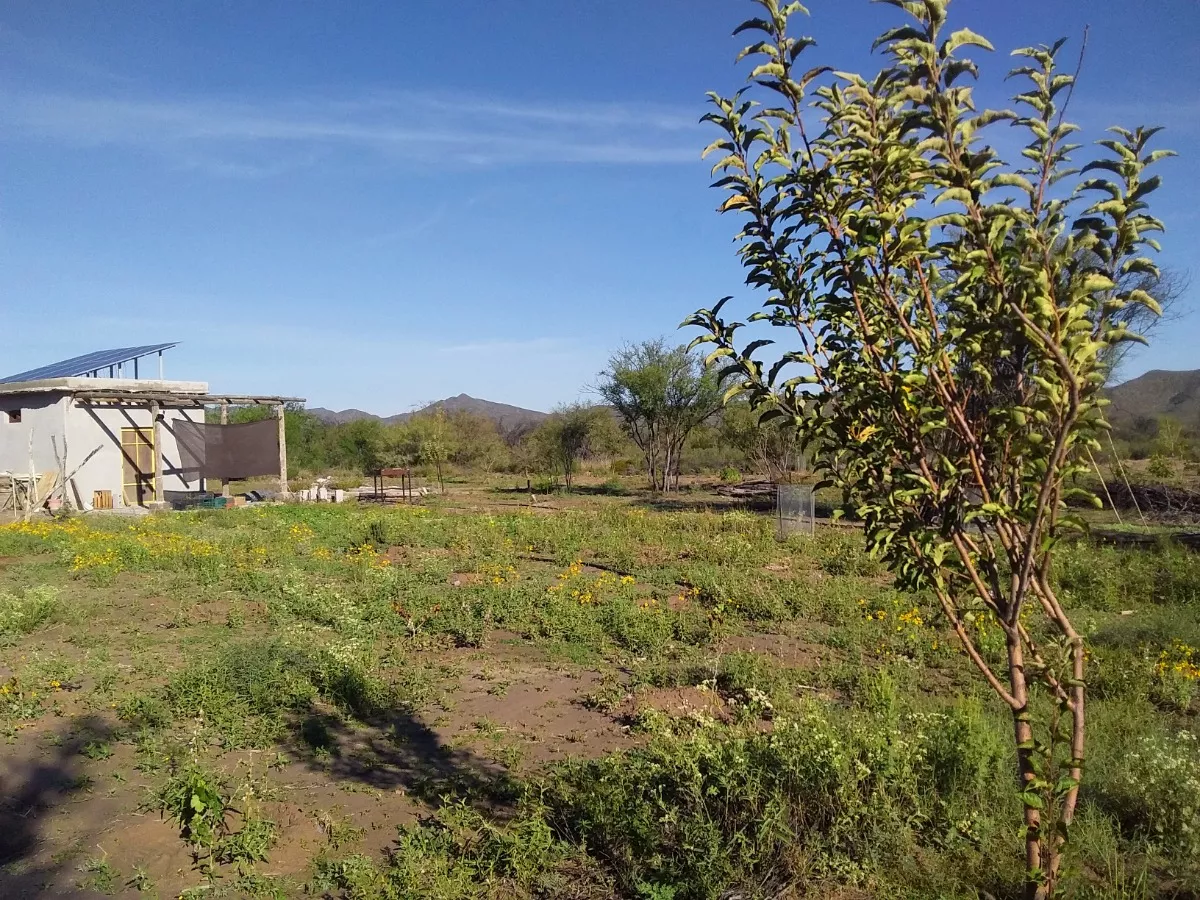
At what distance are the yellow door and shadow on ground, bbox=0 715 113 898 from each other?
1609 cm

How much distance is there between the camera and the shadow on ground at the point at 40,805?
3.61 meters

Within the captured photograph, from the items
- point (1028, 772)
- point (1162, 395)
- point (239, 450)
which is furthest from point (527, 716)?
point (1162, 395)

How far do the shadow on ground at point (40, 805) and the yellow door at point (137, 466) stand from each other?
16.1 meters

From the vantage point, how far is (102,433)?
62.8 feet

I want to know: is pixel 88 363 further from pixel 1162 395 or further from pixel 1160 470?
pixel 1162 395

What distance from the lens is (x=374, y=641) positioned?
7.43 metres

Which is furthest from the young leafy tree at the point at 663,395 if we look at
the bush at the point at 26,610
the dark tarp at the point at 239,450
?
the bush at the point at 26,610

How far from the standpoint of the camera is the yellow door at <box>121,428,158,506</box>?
64.4 feet

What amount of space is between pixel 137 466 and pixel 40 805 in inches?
697

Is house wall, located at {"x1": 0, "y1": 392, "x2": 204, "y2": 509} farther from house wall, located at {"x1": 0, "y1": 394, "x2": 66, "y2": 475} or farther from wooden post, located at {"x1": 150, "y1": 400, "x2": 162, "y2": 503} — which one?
wooden post, located at {"x1": 150, "y1": 400, "x2": 162, "y2": 503}

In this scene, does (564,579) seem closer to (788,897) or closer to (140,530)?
(788,897)

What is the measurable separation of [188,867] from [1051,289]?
13.7ft

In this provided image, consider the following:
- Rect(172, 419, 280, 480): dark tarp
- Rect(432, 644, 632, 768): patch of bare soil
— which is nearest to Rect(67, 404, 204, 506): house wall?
Rect(172, 419, 280, 480): dark tarp

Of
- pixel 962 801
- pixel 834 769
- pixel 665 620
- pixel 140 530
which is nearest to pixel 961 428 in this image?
pixel 834 769
